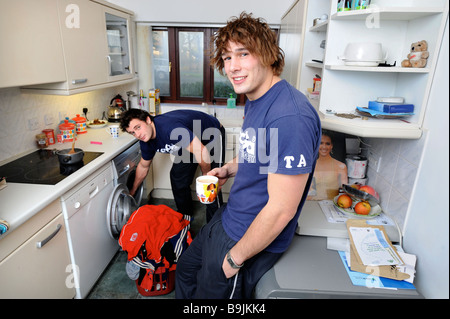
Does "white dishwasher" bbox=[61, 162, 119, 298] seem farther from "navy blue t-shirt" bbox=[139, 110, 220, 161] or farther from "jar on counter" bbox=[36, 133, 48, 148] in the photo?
"jar on counter" bbox=[36, 133, 48, 148]

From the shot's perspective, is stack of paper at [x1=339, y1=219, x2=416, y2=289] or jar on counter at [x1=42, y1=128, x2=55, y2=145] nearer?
stack of paper at [x1=339, y1=219, x2=416, y2=289]

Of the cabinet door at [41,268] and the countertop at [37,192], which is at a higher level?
the countertop at [37,192]

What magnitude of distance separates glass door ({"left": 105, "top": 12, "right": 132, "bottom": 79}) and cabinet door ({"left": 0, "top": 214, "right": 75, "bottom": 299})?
1542 millimetres

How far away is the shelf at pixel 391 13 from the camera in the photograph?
1.15m

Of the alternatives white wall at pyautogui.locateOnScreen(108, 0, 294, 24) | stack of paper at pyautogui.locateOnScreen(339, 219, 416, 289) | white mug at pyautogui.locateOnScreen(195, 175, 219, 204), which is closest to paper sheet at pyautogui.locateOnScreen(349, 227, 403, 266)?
stack of paper at pyautogui.locateOnScreen(339, 219, 416, 289)

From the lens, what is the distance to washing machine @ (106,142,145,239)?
6.54 ft

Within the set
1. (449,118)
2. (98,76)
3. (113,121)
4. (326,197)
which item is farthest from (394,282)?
(113,121)

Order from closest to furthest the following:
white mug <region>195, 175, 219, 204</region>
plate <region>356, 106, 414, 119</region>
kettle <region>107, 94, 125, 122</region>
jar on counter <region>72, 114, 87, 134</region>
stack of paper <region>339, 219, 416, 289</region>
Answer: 1. stack of paper <region>339, 219, 416, 289</region>
2. white mug <region>195, 175, 219, 204</region>
3. plate <region>356, 106, 414, 119</region>
4. jar on counter <region>72, 114, 87, 134</region>
5. kettle <region>107, 94, 125, 122</region>

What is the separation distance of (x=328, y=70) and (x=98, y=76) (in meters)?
1.72

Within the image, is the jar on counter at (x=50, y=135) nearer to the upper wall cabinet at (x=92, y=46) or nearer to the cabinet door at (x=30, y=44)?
the upper wall cabinet at (x=92, y=46)

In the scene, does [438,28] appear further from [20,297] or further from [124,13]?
[124,13]

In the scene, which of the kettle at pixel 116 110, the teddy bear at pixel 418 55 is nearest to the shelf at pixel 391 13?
the teddy bear at pixel 418 55

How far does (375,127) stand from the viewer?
127 centimetres

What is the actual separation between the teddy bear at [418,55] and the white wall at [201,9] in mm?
1879
